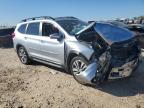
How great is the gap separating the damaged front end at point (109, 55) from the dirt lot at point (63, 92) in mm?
383

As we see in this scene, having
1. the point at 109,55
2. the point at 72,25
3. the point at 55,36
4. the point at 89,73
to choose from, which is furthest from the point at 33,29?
the point at 109,55

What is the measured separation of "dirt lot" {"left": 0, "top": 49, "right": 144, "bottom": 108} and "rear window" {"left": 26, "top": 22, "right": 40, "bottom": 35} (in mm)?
1562

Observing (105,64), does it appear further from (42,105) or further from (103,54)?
(42,105)

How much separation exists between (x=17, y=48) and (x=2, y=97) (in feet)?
14.3

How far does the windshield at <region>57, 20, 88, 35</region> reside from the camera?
8227 millimetres

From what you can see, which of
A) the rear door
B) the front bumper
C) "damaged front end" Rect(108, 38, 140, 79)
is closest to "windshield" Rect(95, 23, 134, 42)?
"damaged front end" Rect(108, 38, 140, 79)

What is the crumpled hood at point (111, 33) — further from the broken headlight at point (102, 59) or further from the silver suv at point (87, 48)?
the broken headlight at point (102, 59)

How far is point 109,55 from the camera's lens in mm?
6613

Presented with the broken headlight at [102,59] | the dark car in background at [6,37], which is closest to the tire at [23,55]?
the broken headlight at [102,59]

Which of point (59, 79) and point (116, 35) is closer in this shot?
point (116, 35)

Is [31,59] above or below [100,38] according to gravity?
below

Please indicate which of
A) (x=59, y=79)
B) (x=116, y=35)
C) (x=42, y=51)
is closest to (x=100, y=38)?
(x=116, y=35)

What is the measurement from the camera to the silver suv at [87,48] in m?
6.67

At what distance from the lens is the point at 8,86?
25.9 ft
